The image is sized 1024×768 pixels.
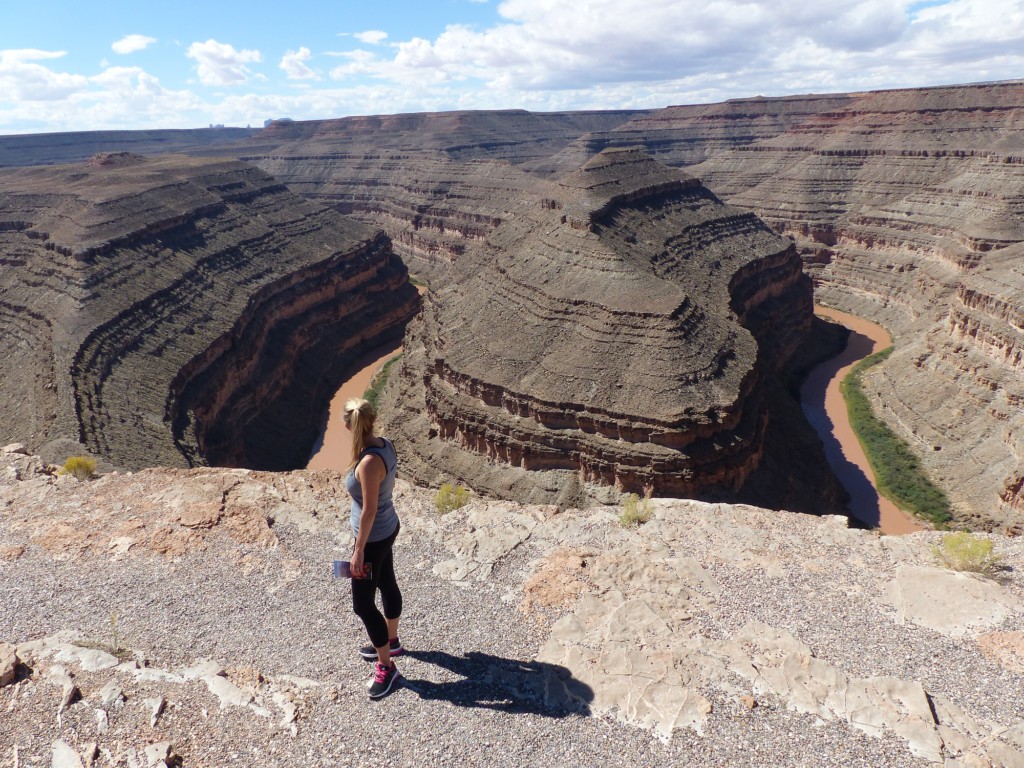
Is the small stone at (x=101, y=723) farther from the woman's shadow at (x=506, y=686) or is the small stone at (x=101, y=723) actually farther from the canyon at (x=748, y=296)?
the canyon at (x=748, y=296)

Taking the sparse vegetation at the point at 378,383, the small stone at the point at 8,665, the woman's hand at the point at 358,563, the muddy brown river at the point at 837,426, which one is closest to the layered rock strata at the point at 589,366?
the muddy brown river at the point at 837,426

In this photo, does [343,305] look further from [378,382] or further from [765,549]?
[765,549]

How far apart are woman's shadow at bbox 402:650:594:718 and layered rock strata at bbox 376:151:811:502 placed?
1055 inches

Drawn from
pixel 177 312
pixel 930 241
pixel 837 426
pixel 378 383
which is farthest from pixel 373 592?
pixel 930 241

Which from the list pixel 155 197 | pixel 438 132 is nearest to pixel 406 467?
pixel 155 197

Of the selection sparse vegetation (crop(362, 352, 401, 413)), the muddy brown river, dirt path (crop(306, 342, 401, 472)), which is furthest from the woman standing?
sparse vegetation (crop(362, 352, 401, 413))

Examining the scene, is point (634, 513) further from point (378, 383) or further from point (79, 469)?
point (378, 383)

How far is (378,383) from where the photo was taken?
67.0m

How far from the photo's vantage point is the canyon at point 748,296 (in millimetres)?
40469

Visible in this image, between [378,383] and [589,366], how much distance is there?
31.1 m

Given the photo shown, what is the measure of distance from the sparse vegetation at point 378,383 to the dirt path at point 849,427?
39.4 m

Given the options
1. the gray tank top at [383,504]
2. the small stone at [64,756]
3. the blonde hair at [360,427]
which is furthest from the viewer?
the gray tank top at [383,504]

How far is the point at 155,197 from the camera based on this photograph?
238 feet

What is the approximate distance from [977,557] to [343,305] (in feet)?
241
